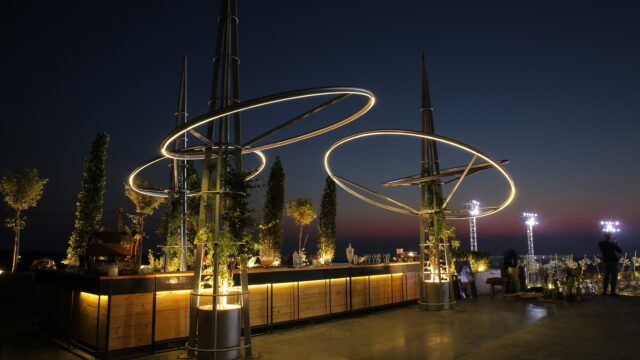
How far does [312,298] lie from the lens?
406 inches

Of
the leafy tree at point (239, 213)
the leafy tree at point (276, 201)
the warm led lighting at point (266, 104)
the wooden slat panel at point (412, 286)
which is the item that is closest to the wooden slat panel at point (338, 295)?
the wooden slat panel at point (412, 286)

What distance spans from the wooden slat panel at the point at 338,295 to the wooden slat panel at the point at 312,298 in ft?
0.93

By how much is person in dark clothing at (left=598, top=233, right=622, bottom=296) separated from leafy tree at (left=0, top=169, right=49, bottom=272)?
19661mm

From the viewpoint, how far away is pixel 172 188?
433 inches

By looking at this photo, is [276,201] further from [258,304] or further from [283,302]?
[258,304]

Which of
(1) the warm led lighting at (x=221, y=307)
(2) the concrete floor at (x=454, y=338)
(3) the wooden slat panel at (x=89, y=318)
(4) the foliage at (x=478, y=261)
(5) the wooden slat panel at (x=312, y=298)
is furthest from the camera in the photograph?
(4) the foliage at (x=478, y=261)

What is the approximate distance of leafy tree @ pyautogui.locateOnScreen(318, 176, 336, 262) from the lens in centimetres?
1864

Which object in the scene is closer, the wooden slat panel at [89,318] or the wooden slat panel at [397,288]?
the wooden slat panel at [89,318]

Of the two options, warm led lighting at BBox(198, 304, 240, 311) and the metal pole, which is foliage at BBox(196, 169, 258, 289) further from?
the metal pole

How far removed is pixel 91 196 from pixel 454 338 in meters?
12.1

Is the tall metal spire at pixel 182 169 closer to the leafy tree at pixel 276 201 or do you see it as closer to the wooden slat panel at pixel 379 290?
the wooden slat panel at pixel 379 290

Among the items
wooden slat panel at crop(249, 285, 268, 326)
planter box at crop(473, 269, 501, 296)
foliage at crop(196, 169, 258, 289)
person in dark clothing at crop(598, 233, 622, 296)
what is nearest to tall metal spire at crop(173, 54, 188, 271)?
wooden slat panel at crop(249, 285, 268, 326)

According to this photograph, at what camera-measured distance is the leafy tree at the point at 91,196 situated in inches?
567

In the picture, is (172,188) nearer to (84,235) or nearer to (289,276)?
(289,276)
